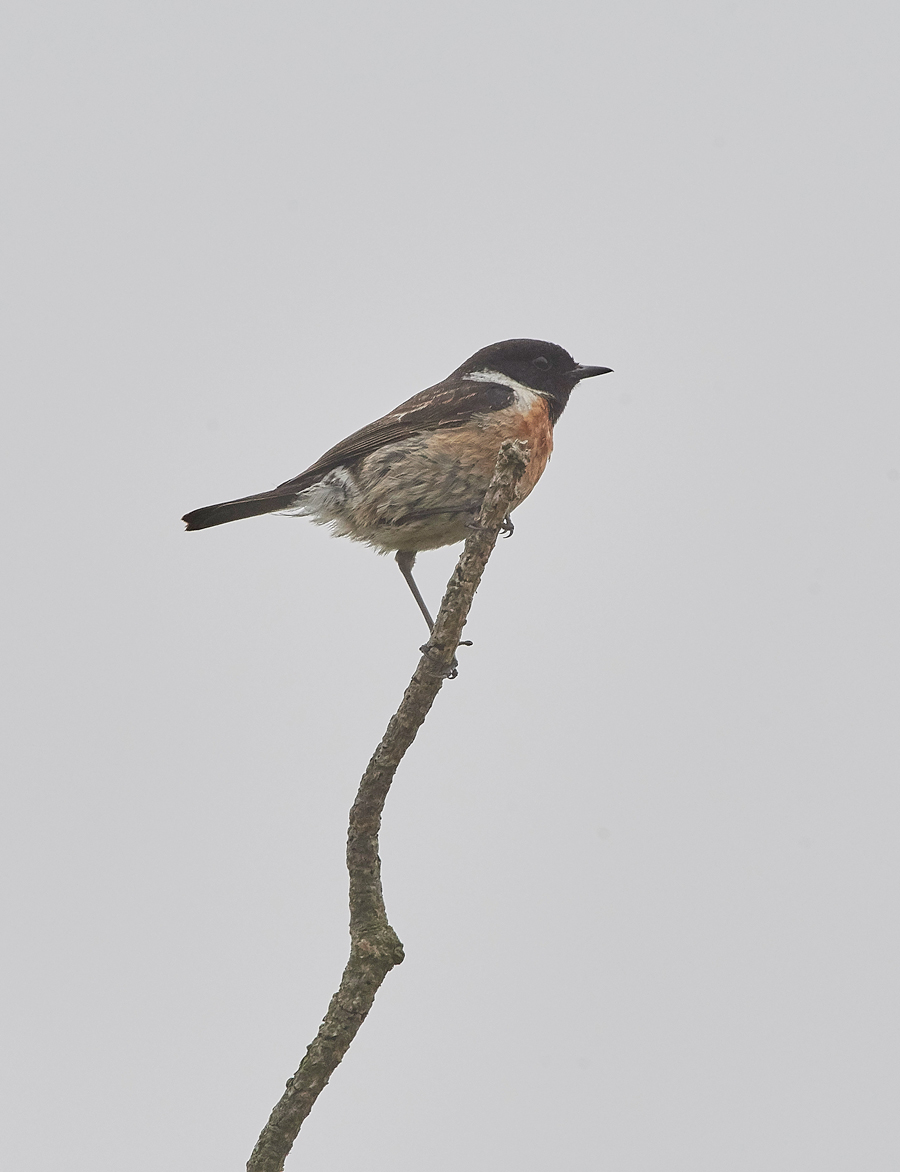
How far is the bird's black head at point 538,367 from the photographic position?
348 inches

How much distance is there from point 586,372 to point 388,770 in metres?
4.16

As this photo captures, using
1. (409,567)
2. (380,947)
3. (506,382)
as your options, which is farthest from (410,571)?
(380,947)

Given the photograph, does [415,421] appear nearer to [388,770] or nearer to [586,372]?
[586,372]

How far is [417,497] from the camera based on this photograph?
771 centimetres

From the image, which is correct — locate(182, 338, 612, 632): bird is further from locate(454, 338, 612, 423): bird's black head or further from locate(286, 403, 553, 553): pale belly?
locate(454, 338, 612, 423): bird's black head

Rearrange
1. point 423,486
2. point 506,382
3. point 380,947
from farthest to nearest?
point 506,382
point 423,486
point 380,947

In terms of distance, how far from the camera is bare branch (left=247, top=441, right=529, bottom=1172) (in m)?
5.55

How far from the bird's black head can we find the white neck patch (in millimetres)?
11

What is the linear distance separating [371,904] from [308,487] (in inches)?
129

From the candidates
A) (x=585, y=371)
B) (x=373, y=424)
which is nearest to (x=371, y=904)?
(x=373, y=424)

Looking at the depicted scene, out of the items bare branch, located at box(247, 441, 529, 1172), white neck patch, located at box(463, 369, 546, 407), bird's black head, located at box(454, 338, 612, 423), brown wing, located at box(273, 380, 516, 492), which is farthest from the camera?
bird's black head, located at box(454, 338, 612, 423)

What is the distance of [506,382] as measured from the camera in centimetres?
880

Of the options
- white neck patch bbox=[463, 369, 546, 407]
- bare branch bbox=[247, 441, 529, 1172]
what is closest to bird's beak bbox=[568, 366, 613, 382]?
white neck patch bbox=[463, 369, 546, 407]

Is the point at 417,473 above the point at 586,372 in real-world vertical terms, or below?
below
